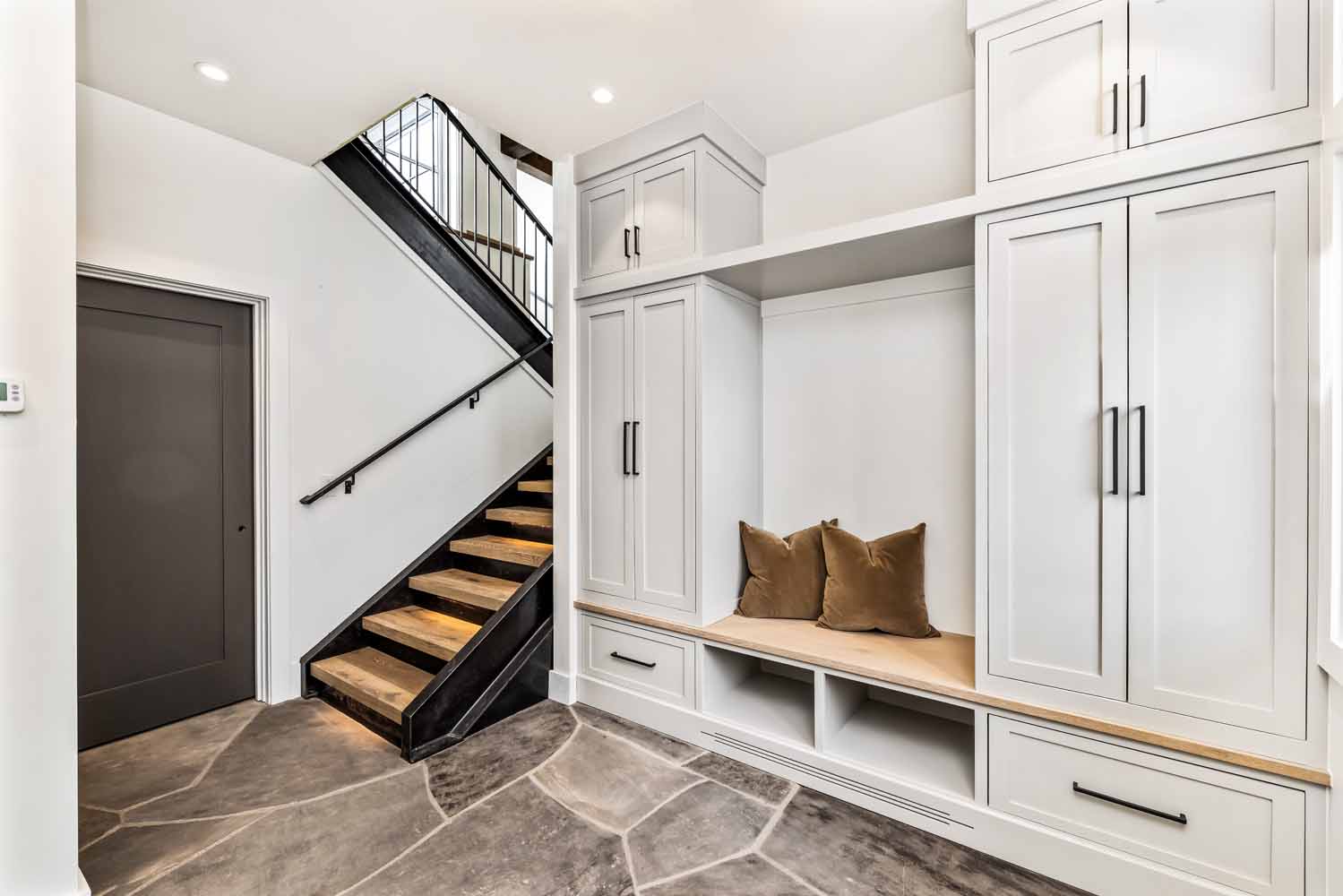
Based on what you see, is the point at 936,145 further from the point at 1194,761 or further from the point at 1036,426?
the point at 1194,761

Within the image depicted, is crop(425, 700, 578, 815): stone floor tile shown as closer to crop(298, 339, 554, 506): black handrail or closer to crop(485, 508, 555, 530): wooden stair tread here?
crop(485, 508, 555, 530): wooden stair tread

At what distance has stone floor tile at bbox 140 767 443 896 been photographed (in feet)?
5.73

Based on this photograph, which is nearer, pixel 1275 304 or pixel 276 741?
pixel 1275 304

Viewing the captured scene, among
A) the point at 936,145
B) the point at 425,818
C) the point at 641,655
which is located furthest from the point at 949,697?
the point at 936,145

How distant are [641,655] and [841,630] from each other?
919 mm

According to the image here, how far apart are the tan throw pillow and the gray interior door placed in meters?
2.91

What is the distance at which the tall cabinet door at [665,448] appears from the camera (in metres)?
2.60

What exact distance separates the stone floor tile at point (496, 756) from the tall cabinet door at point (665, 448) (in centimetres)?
72

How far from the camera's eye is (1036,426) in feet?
6.00

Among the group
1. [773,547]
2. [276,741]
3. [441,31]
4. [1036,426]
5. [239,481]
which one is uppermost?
[441,31]

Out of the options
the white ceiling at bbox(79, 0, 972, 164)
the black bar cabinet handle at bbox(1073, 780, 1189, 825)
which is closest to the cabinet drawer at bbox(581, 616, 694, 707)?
the black bar cabinet handle at bbox(1073, 780, 1189, 825)

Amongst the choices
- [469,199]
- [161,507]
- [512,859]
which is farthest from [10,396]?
[469,199]

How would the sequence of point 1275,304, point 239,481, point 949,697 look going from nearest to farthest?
point 1275,304 < point 949,697 < point 239,481

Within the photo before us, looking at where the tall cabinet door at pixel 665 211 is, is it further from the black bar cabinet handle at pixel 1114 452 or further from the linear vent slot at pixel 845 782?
the linear vent slot at pixel 845 782
